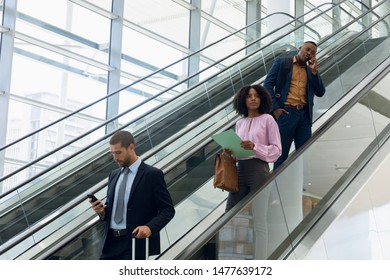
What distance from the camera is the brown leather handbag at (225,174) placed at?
5340 mm

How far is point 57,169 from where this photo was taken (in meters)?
7.98

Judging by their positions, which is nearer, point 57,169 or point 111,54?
point 57,169

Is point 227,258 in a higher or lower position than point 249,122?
lower

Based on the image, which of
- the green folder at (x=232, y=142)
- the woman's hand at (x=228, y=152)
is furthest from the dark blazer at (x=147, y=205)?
the woman's hand at (x=228, y=152)

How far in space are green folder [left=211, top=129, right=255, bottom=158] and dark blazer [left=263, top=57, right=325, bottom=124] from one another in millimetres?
1218

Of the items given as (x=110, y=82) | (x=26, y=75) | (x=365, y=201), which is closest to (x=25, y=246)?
(x=365, y=201)

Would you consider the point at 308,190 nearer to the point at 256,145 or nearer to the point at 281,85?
the point at 256,145

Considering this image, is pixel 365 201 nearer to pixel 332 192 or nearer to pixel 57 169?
pixel 332 192

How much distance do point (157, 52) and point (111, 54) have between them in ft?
5.92

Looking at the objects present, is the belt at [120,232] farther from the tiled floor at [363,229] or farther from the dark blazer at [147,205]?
the tiled floor at [363,229]

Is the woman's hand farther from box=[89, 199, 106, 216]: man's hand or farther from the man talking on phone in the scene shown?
box=[89, 199, 106, 216]: man's hand

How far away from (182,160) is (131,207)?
216cm

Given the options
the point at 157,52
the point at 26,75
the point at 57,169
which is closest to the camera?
the point at 57,169

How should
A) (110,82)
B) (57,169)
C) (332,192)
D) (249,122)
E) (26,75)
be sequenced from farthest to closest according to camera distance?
(110,82) → (26,75) → (57,169) → (332,192) → (249,122)
